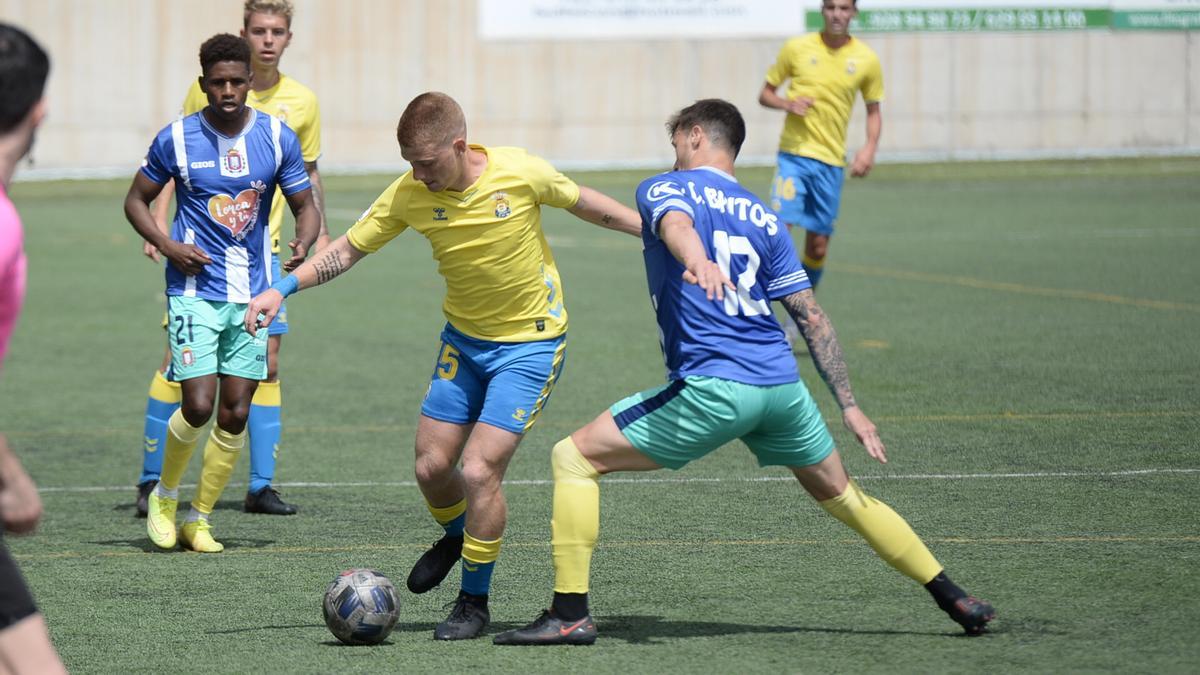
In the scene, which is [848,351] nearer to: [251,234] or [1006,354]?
[1006,354]

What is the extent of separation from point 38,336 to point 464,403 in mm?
9654

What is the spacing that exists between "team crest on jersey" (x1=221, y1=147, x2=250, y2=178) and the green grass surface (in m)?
1.70

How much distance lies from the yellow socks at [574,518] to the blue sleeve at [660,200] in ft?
2.70

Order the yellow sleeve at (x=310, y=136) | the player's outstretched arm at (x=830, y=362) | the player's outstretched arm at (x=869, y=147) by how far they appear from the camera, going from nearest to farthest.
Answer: the player's outstretched arm at (x=830, y=362) → the yellow sleeve at (x=310, y=136) → the player's outstretched arm at (x=869, y=147)

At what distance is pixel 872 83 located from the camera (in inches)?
562

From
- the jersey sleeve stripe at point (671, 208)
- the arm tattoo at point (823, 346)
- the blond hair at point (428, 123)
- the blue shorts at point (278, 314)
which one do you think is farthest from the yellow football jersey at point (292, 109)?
the arm tattoo at point (823, 346)

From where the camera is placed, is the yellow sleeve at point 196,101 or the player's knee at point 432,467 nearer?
the player's knee at point 432,467

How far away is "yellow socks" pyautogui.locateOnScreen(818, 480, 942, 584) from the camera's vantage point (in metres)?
5.89

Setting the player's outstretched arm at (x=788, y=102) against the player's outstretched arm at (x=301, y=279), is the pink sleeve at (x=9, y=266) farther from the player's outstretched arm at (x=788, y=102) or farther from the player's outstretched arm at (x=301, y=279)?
the player's outstretched arm at (x=788, y=102)

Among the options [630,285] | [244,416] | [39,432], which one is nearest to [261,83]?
[244,416]

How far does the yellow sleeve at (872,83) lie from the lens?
46.6 feet

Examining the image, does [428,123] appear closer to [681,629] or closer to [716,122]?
[716,122]

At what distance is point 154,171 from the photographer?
7789mm

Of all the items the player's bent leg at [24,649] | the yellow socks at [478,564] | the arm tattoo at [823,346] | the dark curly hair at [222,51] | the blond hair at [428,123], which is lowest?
the yellow socks at [478,564]
